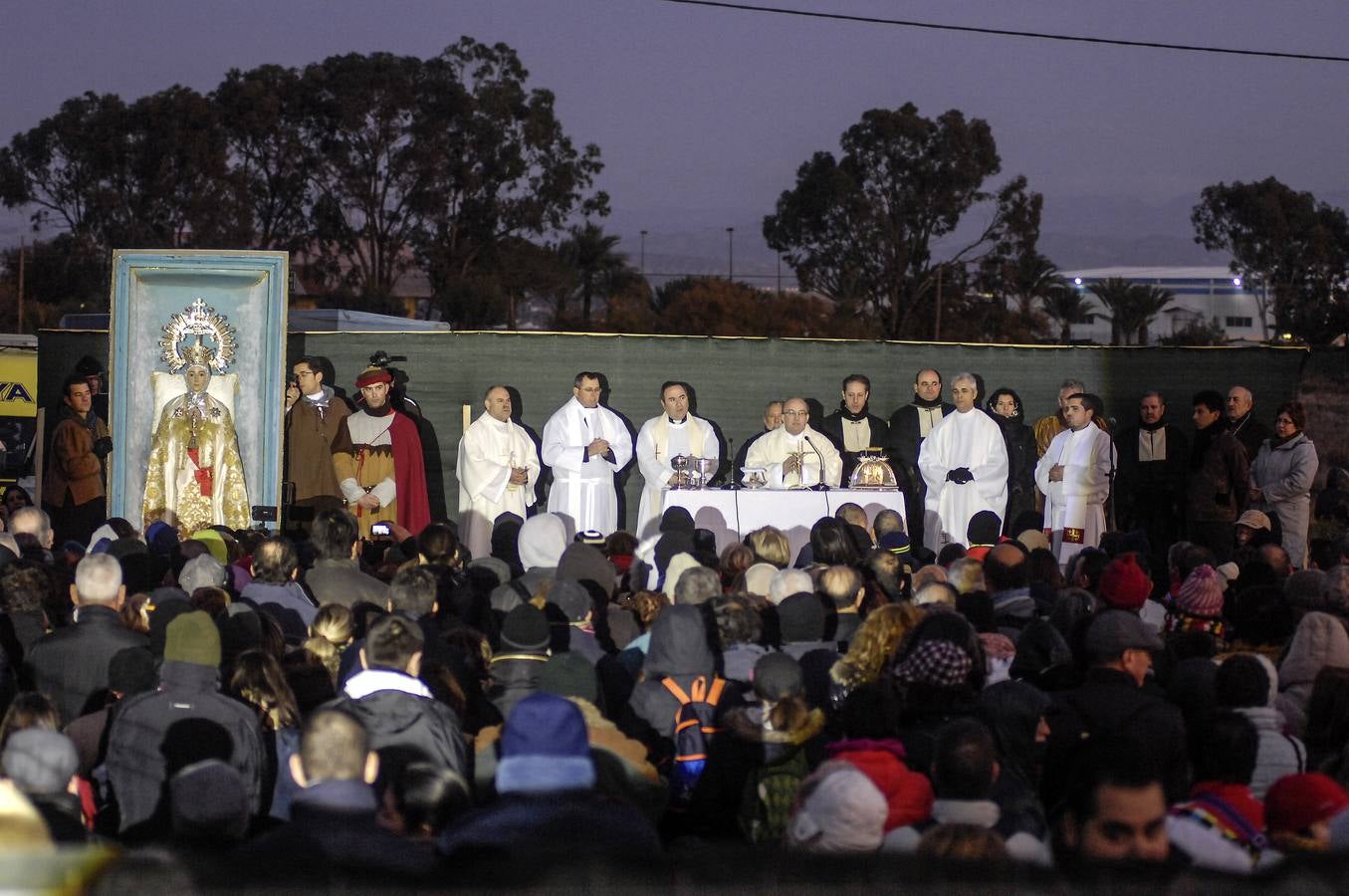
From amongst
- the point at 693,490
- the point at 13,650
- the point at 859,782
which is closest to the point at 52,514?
the point at 693,490

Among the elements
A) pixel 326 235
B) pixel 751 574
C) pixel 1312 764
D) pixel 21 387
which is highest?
pixel 326 235

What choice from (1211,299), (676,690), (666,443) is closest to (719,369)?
(666,443)

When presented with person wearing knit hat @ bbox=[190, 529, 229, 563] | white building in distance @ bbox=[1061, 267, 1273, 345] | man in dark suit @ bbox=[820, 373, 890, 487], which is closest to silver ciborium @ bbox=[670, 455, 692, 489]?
man in dark suit @ bbox=[820, 373, 890, 487]

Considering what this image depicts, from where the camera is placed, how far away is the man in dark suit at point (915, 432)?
44.3ft

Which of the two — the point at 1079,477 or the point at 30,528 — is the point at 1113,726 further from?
the point at 1079,477

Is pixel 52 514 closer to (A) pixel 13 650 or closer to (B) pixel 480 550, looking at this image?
(B) pixel 480 550

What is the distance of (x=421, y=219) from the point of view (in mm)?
48188

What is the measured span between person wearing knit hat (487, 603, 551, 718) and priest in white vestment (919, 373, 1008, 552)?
7639mm

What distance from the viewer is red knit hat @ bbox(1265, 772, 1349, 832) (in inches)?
160

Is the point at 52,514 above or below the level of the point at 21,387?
below

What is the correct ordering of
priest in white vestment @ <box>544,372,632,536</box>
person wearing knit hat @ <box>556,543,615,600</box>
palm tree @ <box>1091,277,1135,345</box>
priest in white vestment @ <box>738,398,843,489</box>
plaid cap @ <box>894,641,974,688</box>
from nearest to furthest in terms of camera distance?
plaid cap @ <box>894,641,974,688</box> < person wearing knit hat @ <box>556,543,615,600</box> < priest in white vestment @ <box>738,398,843,489</box> < priest in white vestment @ <box>544,372,632,536</box> < palm tree @ <box>1091,277,1135,345</box>

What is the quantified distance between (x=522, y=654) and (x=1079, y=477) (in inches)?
308

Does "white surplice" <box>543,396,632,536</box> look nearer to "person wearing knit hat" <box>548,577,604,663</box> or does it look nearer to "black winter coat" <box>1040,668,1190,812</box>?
"person wearing knit hat" <box>548,577,604,663</box>

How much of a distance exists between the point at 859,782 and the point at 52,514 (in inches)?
399
